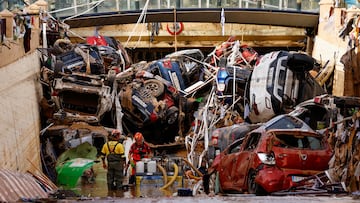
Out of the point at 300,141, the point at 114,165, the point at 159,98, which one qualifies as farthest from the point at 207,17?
the point at 300,141

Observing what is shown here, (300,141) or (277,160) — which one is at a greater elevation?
(300,141)

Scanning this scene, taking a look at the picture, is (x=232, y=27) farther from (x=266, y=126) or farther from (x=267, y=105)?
(x=266, y=126)

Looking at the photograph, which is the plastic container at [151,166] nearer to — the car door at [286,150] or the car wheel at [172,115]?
the car door at [286,150]

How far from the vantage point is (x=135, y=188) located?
16.0 meters

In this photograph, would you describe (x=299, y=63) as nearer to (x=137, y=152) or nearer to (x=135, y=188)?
(x=137, y=152)

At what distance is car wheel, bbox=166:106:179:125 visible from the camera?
23.1 m

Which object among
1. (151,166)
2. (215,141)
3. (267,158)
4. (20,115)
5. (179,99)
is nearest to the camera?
(267,158)

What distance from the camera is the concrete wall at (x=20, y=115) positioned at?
48.0 feet

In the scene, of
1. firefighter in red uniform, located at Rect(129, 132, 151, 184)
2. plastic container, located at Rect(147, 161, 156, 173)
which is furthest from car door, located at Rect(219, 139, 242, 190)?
firefighter in red uniform, located at Rect(129, 132, 151, 184)

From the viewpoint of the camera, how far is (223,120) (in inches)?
884

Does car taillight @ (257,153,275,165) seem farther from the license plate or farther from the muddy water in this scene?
the muddy water

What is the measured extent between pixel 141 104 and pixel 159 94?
0.75 m

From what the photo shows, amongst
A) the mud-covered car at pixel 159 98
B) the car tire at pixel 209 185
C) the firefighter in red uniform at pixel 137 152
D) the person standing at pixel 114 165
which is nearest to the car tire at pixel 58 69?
the mud-covered car at pixel 159 98

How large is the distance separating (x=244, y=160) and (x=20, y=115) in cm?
677
